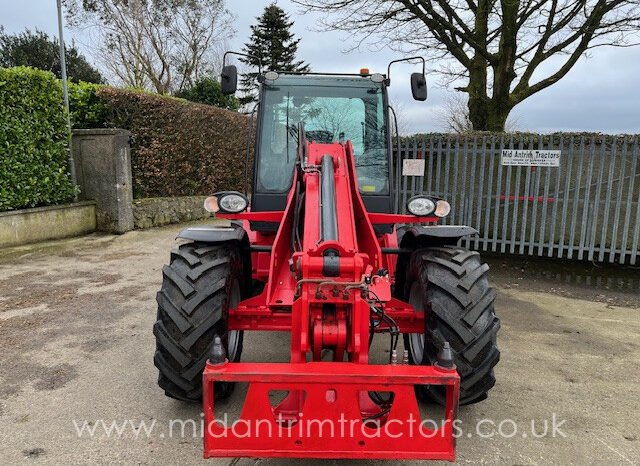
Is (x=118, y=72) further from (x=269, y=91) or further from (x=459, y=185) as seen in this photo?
(x=269, y=91)

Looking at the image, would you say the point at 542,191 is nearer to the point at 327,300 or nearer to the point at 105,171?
the point at 327,300

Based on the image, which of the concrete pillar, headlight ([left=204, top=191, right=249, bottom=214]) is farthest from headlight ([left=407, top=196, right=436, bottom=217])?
the concrete pillar

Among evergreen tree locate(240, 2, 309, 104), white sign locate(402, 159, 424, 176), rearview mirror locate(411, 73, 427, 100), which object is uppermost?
evergreen tree locate(240, 2, 309, 104)

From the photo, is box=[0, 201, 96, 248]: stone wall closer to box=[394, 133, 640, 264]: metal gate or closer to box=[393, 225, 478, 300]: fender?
box=[394, 133, 640, 264]: metal gate

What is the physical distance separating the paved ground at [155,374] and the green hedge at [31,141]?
155 cm

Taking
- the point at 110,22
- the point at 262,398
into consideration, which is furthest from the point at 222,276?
the point at 110,22

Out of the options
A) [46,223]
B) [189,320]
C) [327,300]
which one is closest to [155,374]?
[189,320]

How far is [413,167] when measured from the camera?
306 inches

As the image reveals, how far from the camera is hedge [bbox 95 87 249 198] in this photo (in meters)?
9.41

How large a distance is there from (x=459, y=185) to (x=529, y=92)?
13.0 ft

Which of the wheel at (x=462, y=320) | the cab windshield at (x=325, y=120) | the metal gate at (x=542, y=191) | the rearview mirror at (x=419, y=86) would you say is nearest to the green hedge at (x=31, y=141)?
the cab windshield at (x=325, y=120)

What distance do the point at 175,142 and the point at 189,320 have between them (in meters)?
8.35

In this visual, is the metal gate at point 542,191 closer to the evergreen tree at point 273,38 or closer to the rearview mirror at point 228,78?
the rearview mirror at point 228,78

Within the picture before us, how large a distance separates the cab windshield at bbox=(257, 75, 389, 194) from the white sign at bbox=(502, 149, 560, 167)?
3.91m
